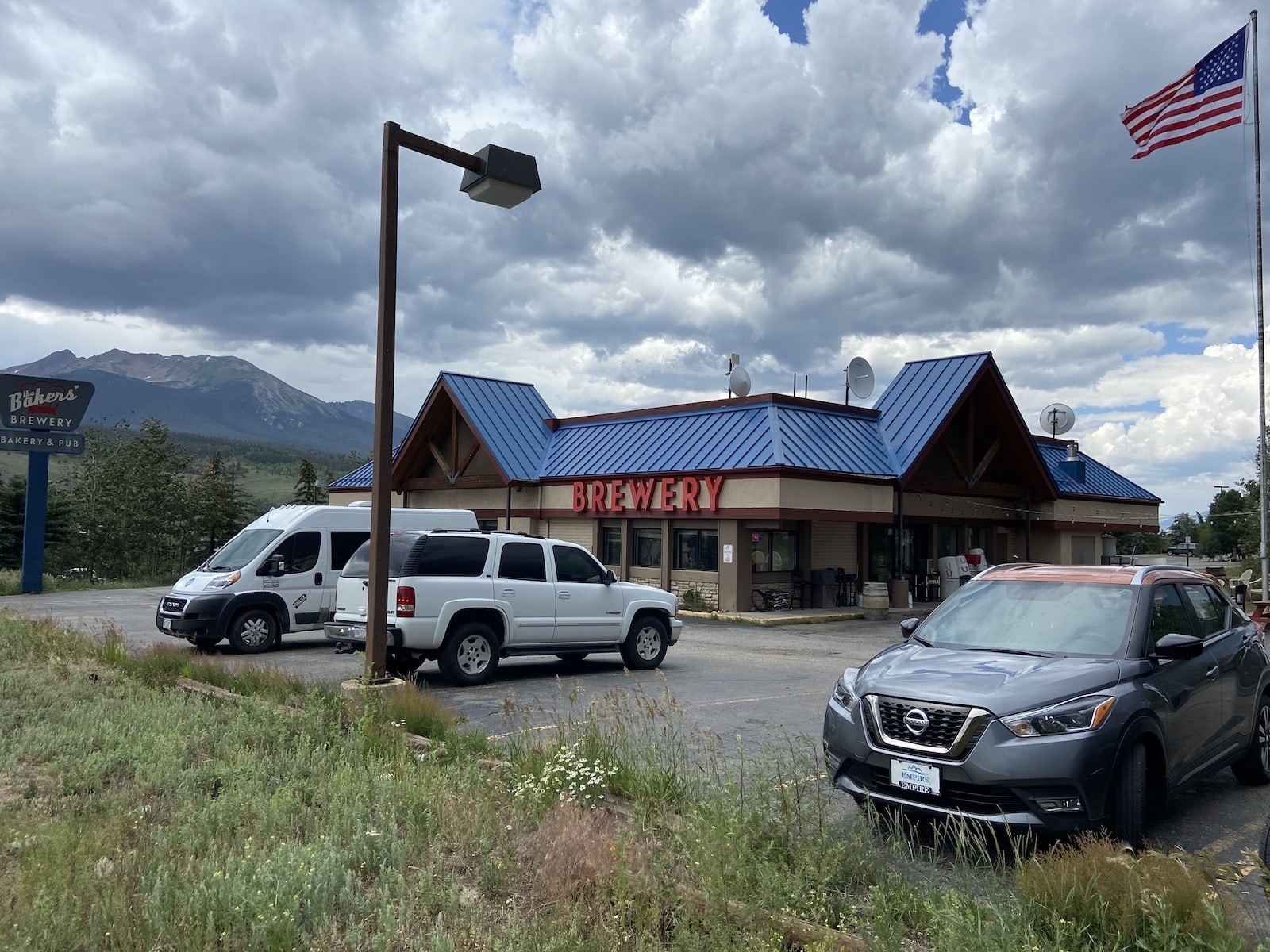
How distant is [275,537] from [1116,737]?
546 inches

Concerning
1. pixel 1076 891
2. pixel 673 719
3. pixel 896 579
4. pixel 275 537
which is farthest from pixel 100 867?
pixel 896 579

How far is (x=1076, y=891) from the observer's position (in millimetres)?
4262

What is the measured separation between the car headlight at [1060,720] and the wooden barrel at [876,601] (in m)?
21.1

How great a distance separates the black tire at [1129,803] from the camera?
218 inches

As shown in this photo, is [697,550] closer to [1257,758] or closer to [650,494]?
[650,494]

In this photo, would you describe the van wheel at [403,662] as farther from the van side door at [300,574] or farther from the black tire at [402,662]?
the van side door at [300,574]

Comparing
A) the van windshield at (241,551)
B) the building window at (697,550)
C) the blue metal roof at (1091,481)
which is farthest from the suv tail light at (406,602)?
the blue metal roof at (1091,481)

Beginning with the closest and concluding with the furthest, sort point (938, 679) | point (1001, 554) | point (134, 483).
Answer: point (938, 679), point (1001, 554), point (134, 483)

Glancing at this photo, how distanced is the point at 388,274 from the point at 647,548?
19.4 m

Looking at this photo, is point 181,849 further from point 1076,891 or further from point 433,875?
point 1076,891

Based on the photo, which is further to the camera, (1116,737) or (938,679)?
(938,679)

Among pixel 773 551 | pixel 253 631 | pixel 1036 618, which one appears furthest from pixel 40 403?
pixel 1036 618

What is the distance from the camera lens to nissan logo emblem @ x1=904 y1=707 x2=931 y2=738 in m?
5.77

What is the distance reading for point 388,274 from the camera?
9.72 m
